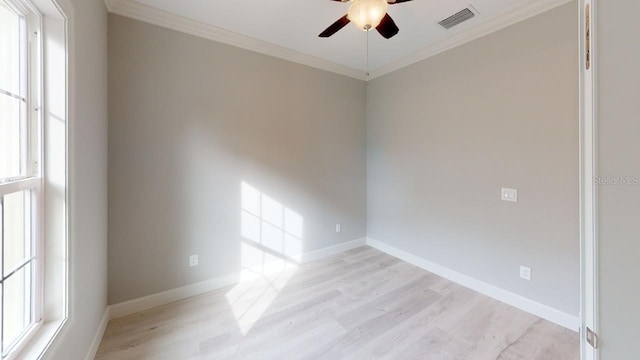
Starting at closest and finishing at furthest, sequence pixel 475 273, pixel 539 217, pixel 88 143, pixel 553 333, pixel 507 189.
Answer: pixel 88 143, pixel 553 333, pixel 539 217, pixel 507 189, pixel 475 273

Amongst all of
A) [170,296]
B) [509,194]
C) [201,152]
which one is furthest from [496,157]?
[170,296]

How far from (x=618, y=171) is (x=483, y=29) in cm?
249

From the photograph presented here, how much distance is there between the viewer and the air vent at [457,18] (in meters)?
2.22

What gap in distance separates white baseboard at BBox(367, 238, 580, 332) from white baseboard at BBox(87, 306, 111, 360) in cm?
321

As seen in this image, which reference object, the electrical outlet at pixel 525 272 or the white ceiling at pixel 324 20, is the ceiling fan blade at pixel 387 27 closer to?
the white ceiling at pixel 324 20

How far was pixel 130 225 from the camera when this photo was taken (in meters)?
2.15

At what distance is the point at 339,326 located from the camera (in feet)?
6.57

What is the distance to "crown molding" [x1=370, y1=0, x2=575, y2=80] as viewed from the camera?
6.73ft

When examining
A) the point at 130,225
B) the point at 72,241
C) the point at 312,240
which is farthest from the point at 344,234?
the point at 72,241

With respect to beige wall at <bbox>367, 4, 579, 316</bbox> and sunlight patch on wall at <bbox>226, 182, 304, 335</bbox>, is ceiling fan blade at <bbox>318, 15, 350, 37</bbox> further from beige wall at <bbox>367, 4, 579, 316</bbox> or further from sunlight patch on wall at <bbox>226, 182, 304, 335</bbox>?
sunlight patch on wall at <bbox>226, 182, 304, 335</bbox>

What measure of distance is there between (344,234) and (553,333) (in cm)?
234

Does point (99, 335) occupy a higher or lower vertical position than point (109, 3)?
lower

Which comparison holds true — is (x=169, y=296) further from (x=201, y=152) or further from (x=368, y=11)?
(x=368, y=11)

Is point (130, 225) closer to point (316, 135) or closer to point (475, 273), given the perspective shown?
point (316, 135)
